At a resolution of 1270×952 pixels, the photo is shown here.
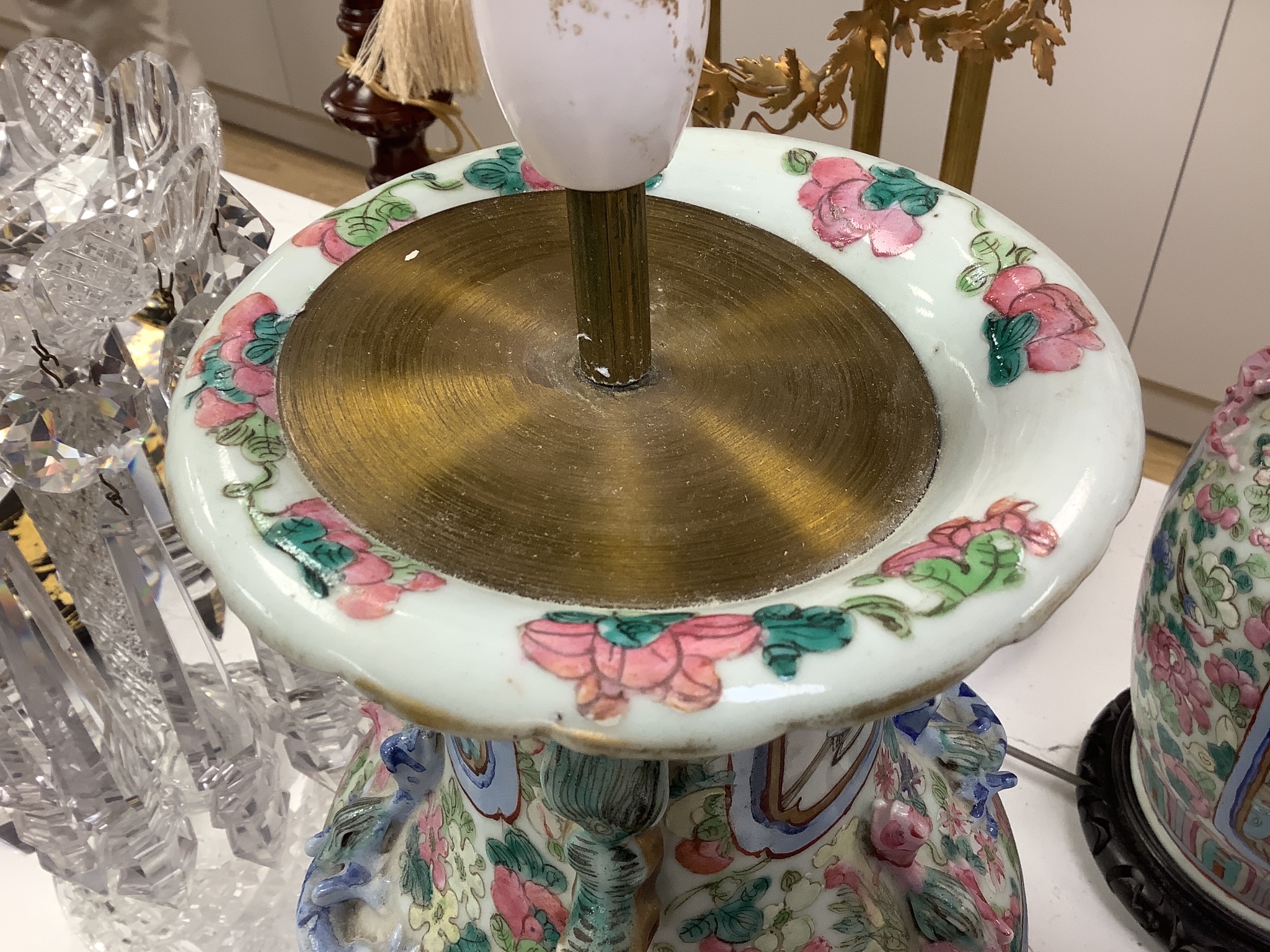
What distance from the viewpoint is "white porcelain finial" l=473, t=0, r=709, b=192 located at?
0.26m

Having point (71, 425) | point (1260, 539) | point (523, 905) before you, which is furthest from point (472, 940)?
→ point (1260, 539)

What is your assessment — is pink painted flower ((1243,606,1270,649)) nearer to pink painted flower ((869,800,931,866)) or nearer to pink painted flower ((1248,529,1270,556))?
pink painted flower ((1248,529,1270,556))

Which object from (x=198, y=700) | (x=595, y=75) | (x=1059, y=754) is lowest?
(x=1059, y=754)

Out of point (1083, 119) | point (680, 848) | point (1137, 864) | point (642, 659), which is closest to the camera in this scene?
point (642, 659)

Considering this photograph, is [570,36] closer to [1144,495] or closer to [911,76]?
[1144,495]

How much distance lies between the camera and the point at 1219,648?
1.59 ft

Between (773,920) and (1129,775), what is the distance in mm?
313

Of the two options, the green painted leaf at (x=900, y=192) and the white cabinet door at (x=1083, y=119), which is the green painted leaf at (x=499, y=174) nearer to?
the green painted leaf at (x=900, y=192)

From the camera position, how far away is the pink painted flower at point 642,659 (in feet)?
0.83

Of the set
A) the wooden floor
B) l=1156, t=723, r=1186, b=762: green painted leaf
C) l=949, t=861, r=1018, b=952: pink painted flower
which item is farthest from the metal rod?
the wooden floor

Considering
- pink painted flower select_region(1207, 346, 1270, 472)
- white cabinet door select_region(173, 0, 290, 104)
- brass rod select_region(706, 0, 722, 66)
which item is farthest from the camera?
white cabinet door select_region(173, 0, 290, 104)

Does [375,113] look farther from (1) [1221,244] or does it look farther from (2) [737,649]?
(1) [1221,244]

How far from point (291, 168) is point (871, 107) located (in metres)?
1.30

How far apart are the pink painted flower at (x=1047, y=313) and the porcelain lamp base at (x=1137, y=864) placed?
37 cm
